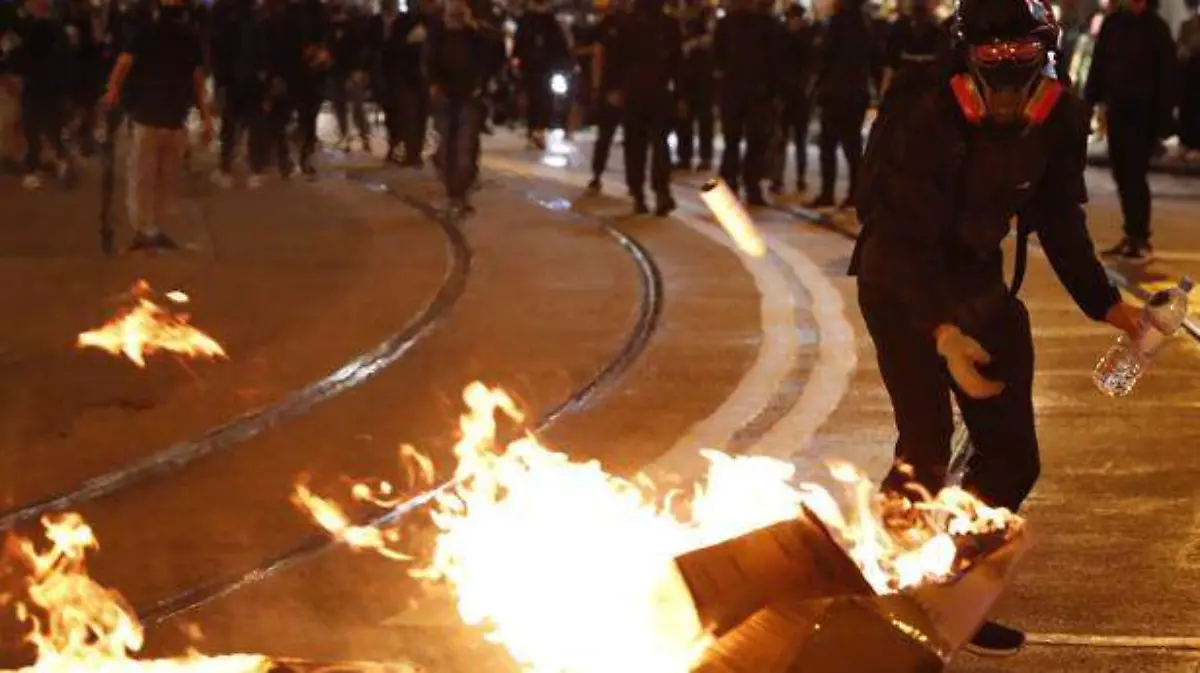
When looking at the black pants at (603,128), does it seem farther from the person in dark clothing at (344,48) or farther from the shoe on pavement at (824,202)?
the person in dark clothing at (344,48)

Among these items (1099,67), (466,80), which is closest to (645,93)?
(466,80)

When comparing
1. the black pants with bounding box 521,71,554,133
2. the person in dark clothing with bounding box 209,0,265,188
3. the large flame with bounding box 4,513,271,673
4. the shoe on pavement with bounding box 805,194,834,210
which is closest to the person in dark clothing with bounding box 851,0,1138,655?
the large flame with bounding box 4,513,271,673

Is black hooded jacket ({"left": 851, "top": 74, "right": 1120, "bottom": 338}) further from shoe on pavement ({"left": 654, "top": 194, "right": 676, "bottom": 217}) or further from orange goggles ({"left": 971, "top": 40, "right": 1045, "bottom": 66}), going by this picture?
shoe on pavement ({"left": 654, "top": 194, "right": 676, "bottom": 217})

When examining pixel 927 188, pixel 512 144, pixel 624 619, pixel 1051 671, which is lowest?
pixel 512 144

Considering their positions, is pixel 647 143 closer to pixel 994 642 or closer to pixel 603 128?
pixel 603 128

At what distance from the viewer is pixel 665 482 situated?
6.98m

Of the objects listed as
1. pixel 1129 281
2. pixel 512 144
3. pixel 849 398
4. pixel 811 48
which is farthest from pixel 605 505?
pixel 512 144

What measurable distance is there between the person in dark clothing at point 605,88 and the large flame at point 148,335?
5.34 meters

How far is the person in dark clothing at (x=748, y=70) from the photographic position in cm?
1570

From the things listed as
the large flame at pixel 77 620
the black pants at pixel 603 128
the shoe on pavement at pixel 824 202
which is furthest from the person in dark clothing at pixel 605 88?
the large flame at pixel 77 620

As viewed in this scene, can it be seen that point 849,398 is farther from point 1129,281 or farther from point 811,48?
point 811,48

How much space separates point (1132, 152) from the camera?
1266 cm

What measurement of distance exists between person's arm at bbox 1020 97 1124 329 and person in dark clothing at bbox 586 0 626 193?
10.8m

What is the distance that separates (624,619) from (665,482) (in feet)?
8.67
